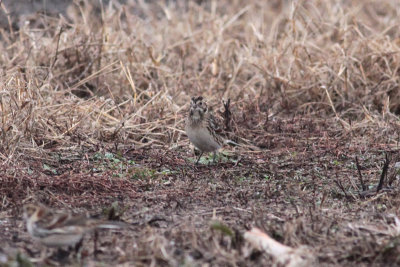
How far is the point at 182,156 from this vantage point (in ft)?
26.8

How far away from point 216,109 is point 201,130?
1365 millimetres

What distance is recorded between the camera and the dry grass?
5.39 meters

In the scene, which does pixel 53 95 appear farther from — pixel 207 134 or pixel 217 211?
pixel 217 211

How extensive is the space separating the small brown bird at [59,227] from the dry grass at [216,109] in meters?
0.32

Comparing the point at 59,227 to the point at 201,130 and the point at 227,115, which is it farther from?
the point at 227,115

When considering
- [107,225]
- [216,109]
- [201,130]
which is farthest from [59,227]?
[216,109]

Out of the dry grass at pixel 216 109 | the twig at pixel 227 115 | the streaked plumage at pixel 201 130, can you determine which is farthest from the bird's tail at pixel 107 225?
the twig at pixel 227 115

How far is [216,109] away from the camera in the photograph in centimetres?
919

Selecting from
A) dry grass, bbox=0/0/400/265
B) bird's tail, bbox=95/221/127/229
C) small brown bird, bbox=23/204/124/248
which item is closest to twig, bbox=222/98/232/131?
dry grass, bbox=0/0/400/265

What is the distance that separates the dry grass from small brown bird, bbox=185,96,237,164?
28 centimetres

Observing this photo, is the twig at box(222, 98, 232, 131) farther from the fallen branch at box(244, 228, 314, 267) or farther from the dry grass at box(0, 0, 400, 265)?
the fallen branch at box(244, 228, 314, 267)

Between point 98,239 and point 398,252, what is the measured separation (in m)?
1.97

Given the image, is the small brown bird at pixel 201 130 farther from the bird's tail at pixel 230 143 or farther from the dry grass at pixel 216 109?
the dry grass at pixel 216 109

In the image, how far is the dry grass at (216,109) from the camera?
5.39 m
